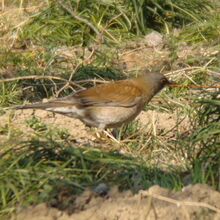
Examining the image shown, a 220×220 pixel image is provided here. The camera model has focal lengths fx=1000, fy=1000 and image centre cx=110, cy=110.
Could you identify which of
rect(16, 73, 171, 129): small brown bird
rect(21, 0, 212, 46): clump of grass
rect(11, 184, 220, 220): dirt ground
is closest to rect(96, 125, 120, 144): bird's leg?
rect(16, 73, 171, 129): small brown bird

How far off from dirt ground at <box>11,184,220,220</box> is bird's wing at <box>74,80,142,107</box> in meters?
2.65

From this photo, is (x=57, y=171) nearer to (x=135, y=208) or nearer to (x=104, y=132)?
(x=135, y=208)

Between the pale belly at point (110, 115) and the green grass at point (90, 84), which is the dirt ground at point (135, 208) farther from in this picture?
the pale belly at point (110, 115)

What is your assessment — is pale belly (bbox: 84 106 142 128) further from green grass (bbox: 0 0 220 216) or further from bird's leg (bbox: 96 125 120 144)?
green grass (bbox: 0 0 220 216)

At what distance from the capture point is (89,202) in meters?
6.34

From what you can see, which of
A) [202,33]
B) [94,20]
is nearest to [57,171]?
[94,20]

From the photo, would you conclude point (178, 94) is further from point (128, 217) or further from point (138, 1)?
point (128, 217)

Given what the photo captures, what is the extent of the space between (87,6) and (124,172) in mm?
6147

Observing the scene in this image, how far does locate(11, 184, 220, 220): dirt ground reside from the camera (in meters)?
6.12

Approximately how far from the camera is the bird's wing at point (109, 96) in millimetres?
9062

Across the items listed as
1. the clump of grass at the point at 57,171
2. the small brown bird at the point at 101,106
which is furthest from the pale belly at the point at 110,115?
the clump of grass at the point at 57,171

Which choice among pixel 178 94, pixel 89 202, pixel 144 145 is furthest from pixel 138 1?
pixel 89 202

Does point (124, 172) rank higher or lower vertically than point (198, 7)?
higher

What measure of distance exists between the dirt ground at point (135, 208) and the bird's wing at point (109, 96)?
2648 mm
